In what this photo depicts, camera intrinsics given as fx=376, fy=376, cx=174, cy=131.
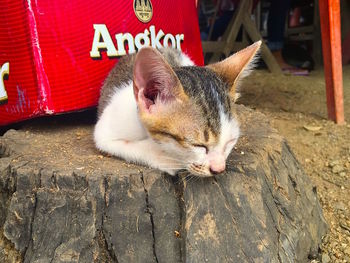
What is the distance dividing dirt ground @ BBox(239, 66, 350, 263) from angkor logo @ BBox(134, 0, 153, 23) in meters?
1.11

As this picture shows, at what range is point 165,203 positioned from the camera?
1.23 meters

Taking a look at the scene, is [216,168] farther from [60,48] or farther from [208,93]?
[60,48]

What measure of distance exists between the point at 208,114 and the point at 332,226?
956 millimetres

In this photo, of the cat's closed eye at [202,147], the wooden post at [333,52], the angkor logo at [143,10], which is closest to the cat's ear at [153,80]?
the cat's closed eye at [202,147]

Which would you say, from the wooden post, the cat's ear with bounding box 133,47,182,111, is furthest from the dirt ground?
the cat's ear with bounding box 133,47,182,111

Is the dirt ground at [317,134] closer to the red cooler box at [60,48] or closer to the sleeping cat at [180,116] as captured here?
the sleeping cat at [180,116]

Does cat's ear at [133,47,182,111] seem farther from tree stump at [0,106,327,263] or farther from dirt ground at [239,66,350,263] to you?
dirt ground at [239,66,350,263]

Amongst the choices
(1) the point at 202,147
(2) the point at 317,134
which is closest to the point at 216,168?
(1) the point at 202,147

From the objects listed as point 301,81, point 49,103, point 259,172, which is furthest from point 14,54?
point 301,81

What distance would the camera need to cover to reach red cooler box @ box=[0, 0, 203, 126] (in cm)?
168

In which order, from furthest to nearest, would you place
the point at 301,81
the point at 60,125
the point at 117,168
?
1. the point at 301,81
2. the point at 60,125
3. the point at 117,168

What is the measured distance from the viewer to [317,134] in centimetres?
263

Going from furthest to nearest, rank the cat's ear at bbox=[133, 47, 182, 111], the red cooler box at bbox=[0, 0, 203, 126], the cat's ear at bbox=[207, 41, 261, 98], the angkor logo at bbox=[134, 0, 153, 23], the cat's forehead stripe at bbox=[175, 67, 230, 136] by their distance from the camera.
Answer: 1. the angkor logo at bbox=[134, 0, 153, 23]
2. the red cooler box at bbox=[0, 0, 203, 126]
3. the cat's ear at bbox=[207, 41, 261, 98]
4. the cat's forehead stripe at bbox=[175, 67, 230, 136]
5. the cat's ear at bbox=[133, 47, 182, 111]

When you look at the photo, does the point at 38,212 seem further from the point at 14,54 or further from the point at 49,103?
the point at 14,54
